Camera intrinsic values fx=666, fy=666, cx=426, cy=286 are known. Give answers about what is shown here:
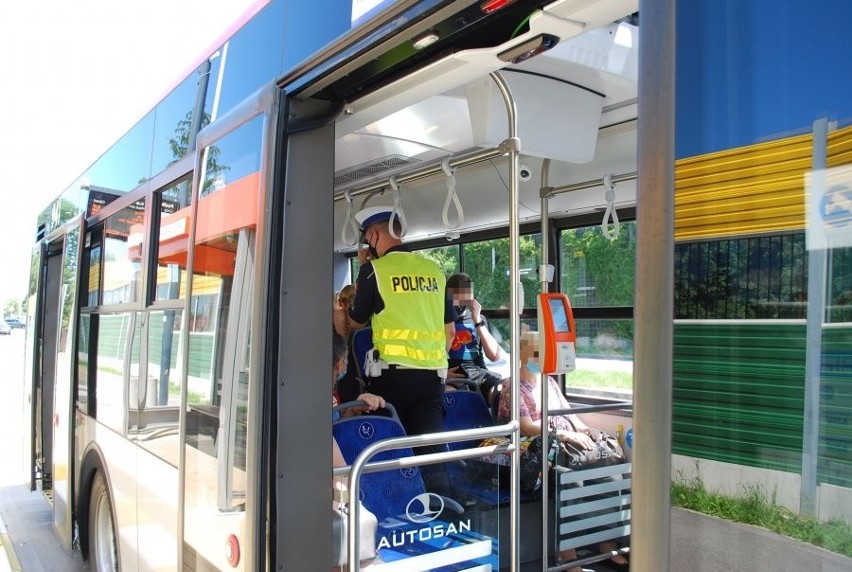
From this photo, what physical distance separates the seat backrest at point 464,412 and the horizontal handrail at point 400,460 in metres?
1.19

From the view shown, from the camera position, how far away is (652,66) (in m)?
1.01

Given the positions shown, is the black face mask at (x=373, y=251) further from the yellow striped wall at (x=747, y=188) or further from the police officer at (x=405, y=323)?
the yellow striped wall at (x=747, y=188)

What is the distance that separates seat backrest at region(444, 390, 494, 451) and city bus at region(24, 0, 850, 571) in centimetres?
14

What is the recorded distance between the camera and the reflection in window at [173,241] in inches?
103

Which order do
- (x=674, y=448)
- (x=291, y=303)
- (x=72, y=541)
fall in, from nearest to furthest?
(x=674, y=448)
(x=291, y=303)
(x=72, y=541)

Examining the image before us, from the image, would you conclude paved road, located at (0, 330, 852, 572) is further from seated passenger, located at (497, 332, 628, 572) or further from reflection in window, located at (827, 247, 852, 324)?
seated passenger, located at (497, 332, 628, 572)

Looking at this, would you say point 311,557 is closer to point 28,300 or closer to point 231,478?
point 231,478

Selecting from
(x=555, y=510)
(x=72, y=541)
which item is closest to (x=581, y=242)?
(x=555, y=510)

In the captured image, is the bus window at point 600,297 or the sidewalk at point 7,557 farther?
the sidewalk at point 7,557

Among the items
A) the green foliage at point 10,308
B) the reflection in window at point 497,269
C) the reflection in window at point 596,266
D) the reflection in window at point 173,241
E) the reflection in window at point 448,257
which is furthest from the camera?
the green foliage at point 10,308

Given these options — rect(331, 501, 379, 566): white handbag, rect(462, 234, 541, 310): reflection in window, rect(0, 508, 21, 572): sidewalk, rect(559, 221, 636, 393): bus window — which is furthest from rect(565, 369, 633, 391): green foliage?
rect(0, 508, 21, 572): sidewalk

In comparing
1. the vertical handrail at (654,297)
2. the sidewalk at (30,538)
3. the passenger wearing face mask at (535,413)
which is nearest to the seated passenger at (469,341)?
the passenger wearing face mask at (535,413)

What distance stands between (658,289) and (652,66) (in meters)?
0.34

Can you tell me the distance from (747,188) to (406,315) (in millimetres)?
2332
